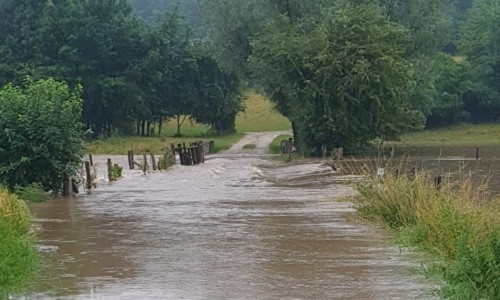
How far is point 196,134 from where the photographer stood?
3113 inches

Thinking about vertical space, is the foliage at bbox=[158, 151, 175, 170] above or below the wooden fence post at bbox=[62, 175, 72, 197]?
above

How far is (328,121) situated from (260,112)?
48190 mm

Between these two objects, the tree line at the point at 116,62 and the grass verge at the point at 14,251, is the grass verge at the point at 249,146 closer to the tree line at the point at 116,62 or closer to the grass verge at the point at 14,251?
the tree line at the point at 116,62

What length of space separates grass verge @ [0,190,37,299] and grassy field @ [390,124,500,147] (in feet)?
162

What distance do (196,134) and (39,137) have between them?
51661mm

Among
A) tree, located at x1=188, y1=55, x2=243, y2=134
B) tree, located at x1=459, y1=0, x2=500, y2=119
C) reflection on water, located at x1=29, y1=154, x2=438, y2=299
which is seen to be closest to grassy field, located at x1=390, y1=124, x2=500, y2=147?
tree, located at x1=459, y1=0, x2=500, y2=119

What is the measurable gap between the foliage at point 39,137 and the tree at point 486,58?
54.7 metres

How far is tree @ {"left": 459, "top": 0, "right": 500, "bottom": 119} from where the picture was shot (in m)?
77.2

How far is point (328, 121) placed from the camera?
48719 millimetres

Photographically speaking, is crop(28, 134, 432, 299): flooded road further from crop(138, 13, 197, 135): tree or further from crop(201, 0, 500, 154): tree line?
crop(138, 13, 197, 135): tree

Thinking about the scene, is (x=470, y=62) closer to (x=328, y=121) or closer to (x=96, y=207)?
(x=328, y=121)

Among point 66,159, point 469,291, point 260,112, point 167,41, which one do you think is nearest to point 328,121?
point 66,159

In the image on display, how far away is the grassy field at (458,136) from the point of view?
67.6 m

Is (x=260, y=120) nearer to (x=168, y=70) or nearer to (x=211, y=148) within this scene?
(x=168, y=70)
